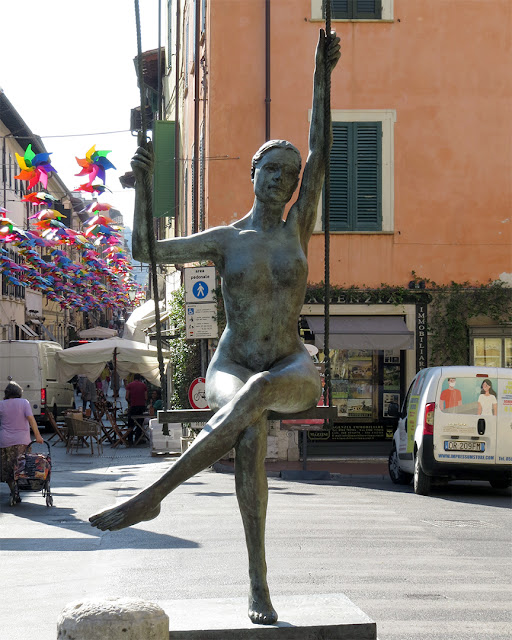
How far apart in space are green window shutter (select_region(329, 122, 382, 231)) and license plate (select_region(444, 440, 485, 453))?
294 inches

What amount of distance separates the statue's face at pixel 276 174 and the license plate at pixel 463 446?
34.2 feet

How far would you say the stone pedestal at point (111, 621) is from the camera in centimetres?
398

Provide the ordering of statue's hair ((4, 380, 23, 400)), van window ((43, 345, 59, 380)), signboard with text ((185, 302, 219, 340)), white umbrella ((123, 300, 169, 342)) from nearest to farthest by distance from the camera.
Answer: statue's hair ((4, 380, 23, 400)), signboard with text ((185, 302, 219, 340)), van window ((43, 345, 59, 380)), white umbrella ((123, 300, 169, 342))

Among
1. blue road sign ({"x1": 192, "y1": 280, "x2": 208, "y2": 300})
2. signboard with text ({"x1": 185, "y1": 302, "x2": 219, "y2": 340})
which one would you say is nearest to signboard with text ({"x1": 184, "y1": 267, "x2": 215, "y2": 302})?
blue road sign ({"x1": 192, "y1": 280, "x2": 208, "y2": 300})

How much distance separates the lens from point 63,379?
88.7ft

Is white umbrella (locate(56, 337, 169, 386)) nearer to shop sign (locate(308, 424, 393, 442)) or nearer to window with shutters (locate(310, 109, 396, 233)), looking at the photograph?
shop sign (locate(308, 424, 393, 442))

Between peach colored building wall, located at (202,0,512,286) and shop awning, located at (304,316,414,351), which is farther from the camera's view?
peach colored building wall, located at (202,0,512,286)

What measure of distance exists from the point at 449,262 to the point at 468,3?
512 cm

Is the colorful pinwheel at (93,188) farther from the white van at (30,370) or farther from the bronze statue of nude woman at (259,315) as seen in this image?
the bronze statue of nude woman at (259,315)

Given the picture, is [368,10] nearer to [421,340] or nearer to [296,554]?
[421,340]

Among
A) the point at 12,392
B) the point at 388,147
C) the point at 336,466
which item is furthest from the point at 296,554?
the point at 388,147

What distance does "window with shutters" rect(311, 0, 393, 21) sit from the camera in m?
22.5

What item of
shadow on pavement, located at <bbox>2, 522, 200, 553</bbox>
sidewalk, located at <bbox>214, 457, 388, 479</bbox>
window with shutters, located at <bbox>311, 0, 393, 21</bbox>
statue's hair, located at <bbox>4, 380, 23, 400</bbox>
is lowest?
sidewalk, located at <bbox>214, 457, 388, 479</bbox>

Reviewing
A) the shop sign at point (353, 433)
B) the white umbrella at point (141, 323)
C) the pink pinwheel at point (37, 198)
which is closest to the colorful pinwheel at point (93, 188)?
the pink pinwheel at point (37, 198)
